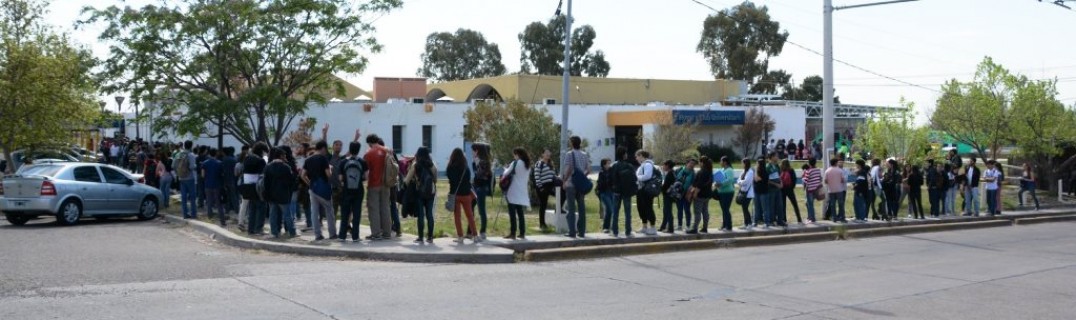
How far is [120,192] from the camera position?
19.0 metres

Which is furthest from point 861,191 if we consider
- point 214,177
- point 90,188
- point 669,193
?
point 90,188

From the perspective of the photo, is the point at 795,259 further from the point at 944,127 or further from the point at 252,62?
the point at 944,127

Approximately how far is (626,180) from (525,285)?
4.65 m

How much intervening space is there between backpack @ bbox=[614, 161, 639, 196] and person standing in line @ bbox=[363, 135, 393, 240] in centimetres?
361

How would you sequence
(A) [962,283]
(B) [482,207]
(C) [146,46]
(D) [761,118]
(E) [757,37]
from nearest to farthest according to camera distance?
(A) [962,283], (B) [482,207], (C) [146,46], (D) [761,118], (E) [757,37]

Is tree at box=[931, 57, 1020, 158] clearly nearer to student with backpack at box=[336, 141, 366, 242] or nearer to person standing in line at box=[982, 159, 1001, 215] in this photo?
person standing in line at box=[982, 159, 1001, 215]

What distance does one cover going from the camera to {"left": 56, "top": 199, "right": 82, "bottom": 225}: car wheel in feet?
58.6

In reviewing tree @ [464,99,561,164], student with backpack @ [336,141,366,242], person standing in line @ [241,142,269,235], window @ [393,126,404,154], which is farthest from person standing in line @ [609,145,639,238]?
A: window @ [393,126,404,154]

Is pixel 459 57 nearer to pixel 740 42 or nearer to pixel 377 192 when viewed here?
pixel 740 42

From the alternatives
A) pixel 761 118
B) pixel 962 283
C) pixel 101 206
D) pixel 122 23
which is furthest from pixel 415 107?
pixel 962 283

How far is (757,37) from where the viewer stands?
7381cm

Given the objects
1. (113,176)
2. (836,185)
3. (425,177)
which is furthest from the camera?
(836,185)

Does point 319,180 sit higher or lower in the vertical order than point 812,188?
higher

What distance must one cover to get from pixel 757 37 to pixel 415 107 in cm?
3758
